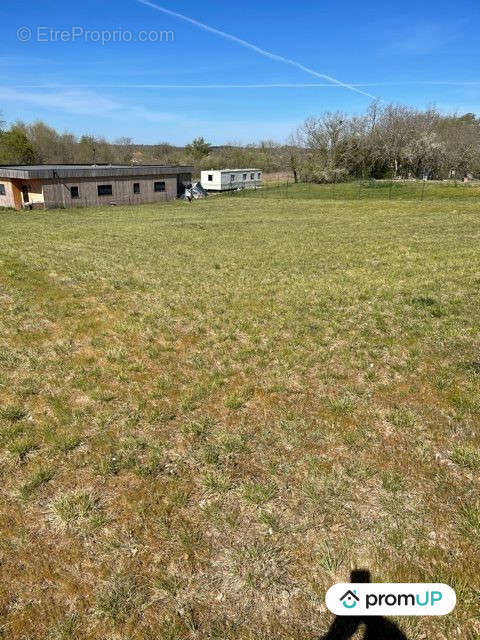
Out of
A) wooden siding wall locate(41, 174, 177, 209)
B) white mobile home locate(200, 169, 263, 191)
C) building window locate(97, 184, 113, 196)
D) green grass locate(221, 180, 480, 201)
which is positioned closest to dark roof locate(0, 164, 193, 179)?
wooden siding wall locate(41, 174, 177, 209)

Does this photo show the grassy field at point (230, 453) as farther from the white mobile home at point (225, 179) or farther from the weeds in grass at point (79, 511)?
the white mobile home at point (225, 179)

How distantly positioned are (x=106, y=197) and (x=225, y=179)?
1712 centimetres

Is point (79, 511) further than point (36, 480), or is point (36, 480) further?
point (36, 480)

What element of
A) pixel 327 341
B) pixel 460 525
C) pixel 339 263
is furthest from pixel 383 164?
pixel 460 525

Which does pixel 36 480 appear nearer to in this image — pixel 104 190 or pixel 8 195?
pixel 104 190

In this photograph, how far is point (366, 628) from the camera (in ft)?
9.03

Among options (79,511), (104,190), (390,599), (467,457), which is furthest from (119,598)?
(104,190)

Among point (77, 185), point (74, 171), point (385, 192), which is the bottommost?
point (385, 192)

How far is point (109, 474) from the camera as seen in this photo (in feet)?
13.8

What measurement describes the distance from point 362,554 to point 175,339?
5.14 meters

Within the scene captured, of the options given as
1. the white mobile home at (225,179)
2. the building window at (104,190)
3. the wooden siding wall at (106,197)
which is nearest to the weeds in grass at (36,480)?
the wooden siding wall at (106,197)

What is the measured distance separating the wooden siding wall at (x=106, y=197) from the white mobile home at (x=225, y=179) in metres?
8.03

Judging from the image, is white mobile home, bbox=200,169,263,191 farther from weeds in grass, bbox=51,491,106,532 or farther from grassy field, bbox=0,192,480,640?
weeds in grass, bbox=51,491,106,532

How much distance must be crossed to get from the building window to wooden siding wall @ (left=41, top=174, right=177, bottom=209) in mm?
258
